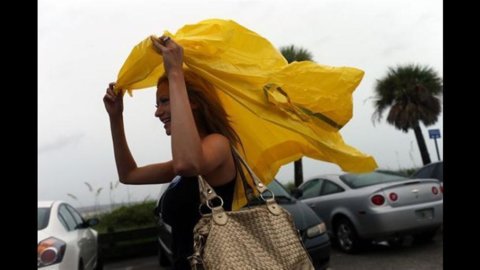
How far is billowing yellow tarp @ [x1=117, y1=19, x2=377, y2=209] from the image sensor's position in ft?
5.81

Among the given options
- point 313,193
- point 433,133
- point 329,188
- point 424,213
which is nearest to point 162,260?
point 313,193

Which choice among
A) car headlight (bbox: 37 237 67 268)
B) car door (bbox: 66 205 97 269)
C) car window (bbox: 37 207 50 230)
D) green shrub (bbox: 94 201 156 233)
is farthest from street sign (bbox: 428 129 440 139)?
car headlight (bbox: 37 237 67 268)

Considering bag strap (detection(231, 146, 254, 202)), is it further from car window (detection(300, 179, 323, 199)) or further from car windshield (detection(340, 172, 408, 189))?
car window (detection(300, 179, 323, 199))

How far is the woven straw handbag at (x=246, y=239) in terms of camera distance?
56.0 inches

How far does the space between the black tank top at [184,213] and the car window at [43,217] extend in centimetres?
390

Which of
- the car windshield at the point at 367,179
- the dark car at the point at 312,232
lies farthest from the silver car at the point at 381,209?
the dark car at the point at 312,232

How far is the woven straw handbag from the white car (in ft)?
11.9

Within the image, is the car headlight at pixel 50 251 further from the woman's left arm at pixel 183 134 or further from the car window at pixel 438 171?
the car window at pixel 438 171

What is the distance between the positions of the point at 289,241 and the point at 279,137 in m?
0.51

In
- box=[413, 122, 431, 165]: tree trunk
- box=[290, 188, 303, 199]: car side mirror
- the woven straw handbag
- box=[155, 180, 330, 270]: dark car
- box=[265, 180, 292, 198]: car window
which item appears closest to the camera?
the woven straw handbag

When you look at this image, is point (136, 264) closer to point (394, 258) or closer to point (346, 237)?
point (346, 237)

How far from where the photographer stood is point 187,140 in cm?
150
